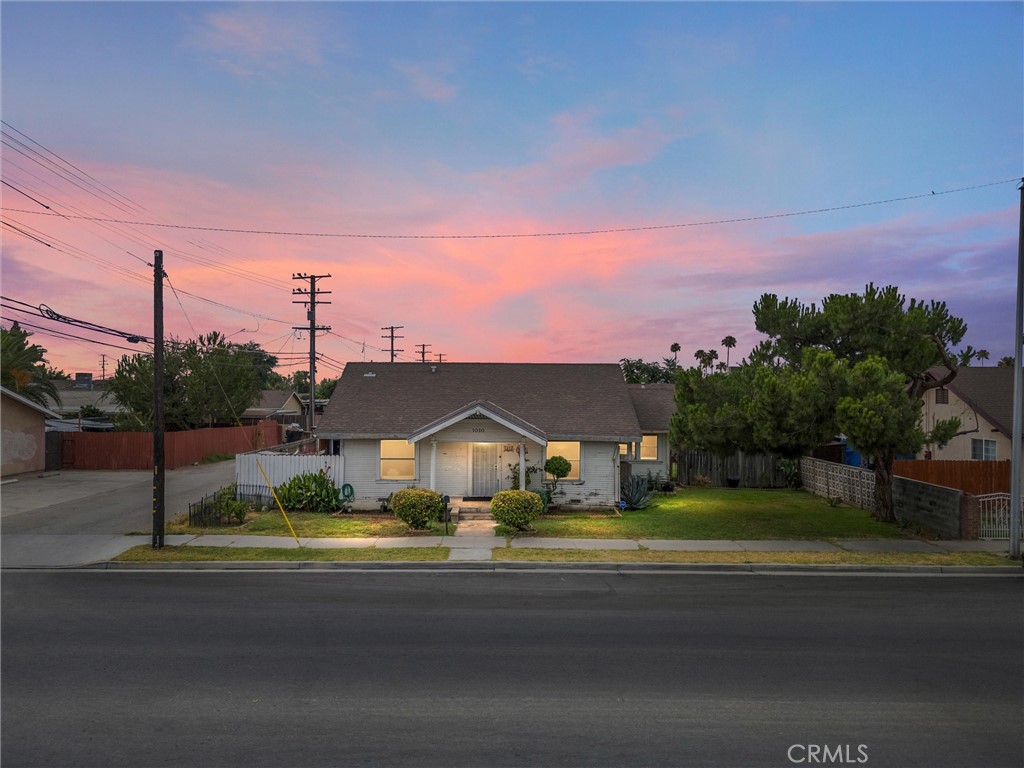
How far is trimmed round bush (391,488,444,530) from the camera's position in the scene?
762 inches

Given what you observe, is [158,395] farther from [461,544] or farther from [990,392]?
[990,392]

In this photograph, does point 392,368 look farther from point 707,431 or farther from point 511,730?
point 511,730

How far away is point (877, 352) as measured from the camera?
19.5 metres

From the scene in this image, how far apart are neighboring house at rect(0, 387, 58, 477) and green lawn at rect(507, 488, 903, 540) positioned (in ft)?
90.0

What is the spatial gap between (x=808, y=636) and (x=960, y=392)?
2541 centimetres

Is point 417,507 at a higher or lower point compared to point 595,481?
lower

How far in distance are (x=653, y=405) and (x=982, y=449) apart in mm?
14065

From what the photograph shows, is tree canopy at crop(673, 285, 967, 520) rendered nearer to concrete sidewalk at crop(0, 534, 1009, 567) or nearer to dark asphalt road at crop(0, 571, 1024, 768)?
concrete sidewalk at crop(0, 534, 1009, 567)

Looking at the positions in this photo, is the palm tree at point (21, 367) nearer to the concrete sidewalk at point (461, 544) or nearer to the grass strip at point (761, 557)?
the concrete sidewalk at point (461, 544)

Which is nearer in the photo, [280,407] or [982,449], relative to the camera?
[982,449]

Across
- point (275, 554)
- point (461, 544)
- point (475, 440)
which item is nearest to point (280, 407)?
point (475, 440)

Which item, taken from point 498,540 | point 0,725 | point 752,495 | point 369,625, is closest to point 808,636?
point 369,625

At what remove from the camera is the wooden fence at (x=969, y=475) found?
78.4 feet

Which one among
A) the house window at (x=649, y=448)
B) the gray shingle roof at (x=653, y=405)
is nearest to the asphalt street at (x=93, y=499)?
the house window at (x=649, y=448)
